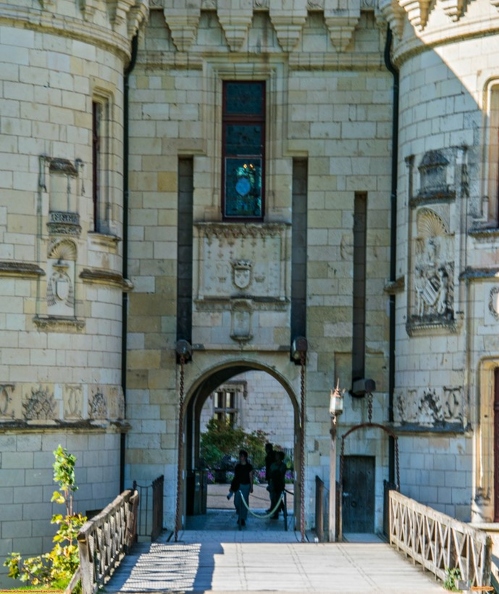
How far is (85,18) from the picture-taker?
2334cm

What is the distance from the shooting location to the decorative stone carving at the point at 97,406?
2319cm

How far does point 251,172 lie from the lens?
83.0 feet

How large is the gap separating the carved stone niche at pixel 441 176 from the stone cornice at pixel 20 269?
5.62 m

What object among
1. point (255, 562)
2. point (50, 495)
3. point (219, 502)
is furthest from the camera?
point (219, 502)

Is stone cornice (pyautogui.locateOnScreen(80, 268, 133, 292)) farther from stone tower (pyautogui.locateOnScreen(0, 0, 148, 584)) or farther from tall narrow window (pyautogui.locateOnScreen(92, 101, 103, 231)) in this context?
tall narrow window (pyautogui.locateOnScreen(92, 101, 103, 231))

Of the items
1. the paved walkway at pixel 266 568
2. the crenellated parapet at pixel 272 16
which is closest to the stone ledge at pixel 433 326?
the paved walkway at pixel 266 568

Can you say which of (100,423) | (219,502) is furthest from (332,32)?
(219,502)

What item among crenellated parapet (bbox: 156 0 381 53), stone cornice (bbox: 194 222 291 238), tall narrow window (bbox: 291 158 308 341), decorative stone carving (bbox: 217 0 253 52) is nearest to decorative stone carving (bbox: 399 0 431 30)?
crenellated parapet (bbox: 156 0 381 53)

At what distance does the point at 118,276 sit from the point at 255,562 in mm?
5840

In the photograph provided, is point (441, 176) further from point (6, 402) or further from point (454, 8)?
point (6, 402)

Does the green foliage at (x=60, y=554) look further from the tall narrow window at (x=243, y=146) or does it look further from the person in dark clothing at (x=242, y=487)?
the tall narrow window at (x=243, y=146)

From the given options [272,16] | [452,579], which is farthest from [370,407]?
[452,579]

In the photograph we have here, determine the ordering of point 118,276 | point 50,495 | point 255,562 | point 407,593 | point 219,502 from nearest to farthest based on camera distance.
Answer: point 407,593 < point 255,562 < point 50,495 < point 118,276 < point 219,502

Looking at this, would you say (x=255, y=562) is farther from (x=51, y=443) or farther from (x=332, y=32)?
(x=332, y=32)
